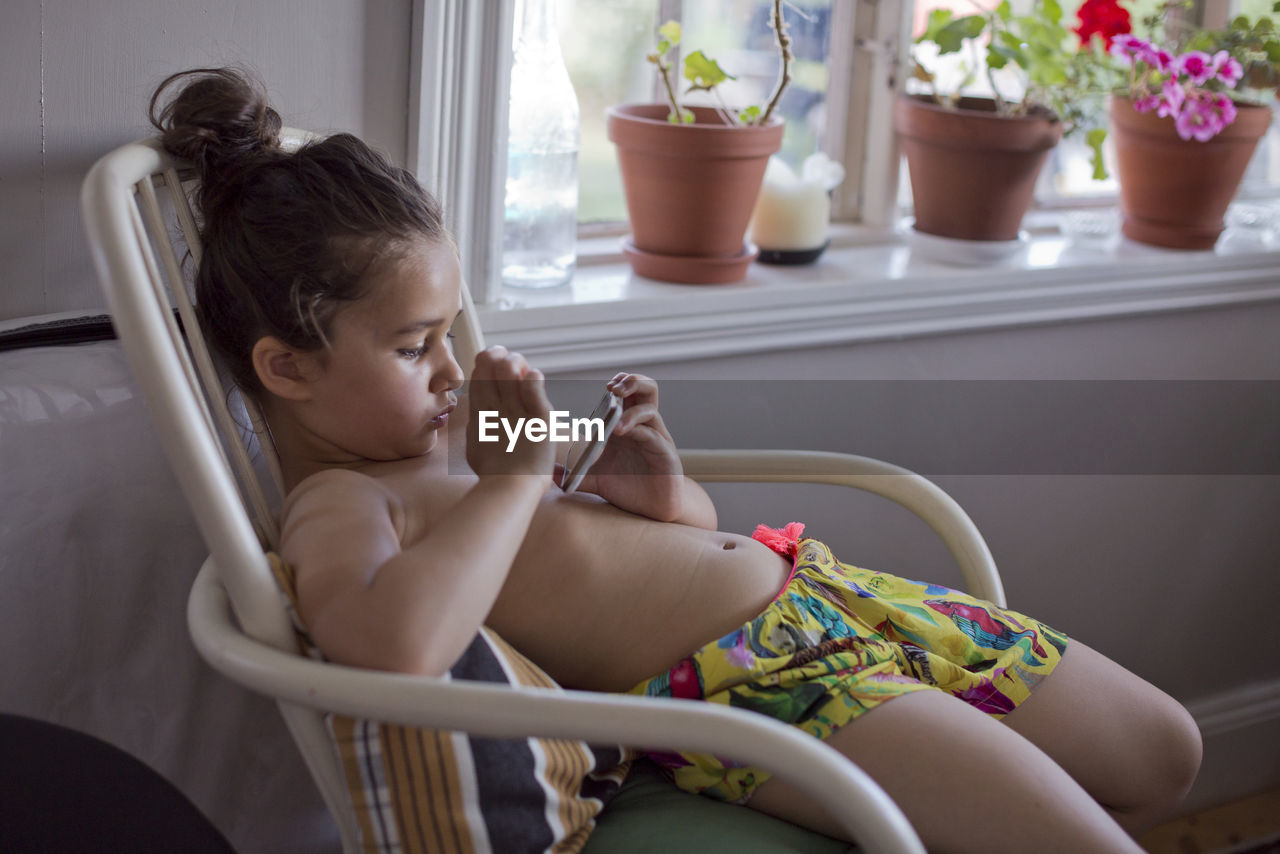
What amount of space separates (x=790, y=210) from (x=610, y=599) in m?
0.75

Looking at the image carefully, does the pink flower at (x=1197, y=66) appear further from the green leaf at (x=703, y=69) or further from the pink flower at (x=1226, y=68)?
the green leaf at (x=703, y=69)

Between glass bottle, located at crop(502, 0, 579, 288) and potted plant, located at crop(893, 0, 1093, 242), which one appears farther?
potted plant, located at crop(893, 0, 1093, 242)

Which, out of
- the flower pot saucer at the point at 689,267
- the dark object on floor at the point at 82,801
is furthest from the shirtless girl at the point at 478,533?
the flower pot saucer at the point at 689,267

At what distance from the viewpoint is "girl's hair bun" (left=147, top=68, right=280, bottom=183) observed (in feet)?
3.01

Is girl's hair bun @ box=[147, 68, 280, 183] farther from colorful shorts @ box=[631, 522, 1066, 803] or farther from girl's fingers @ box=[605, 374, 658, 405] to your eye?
colorful shorts @ box=[631, 522, 1066, 803]

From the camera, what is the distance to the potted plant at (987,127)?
5.14 ft

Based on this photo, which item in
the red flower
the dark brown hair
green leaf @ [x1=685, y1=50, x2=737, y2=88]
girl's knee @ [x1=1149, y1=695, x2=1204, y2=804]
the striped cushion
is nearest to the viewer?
the striped cushion

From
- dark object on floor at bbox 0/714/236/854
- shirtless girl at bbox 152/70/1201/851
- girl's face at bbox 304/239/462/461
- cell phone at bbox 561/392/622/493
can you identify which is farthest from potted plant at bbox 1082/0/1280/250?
dark object on floor at bbox 0/714/236/854

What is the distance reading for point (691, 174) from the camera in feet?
4.52

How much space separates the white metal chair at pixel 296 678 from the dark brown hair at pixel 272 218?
0.07 metres

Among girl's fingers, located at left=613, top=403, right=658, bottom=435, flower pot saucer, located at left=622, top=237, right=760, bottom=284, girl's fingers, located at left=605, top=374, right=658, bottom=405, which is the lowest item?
girl's fingers, located at left=613, top=403, right=658, bottom=435

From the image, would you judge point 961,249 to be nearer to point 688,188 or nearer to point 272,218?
point 688,188

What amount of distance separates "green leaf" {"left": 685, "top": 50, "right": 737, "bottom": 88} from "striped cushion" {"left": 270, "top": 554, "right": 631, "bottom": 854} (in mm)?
822

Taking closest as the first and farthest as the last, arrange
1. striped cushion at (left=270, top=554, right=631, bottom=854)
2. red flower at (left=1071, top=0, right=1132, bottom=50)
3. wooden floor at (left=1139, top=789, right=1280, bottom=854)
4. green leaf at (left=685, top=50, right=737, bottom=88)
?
striped cushion at (left=270, top=554, right=631, bottom=854)
green leaf at (left=685, top=50, right=737, bottom=88)
red flower at (left=1071, top=0, right=1132, bottom=50)
wooden floor at (left=1139, top=789, right=1280, bottom=854)
